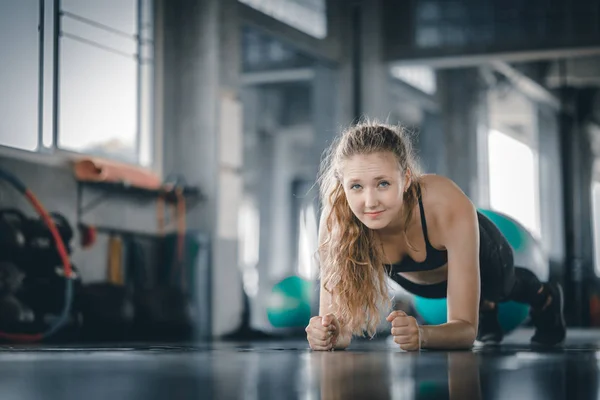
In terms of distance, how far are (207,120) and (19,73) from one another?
5.04 feet

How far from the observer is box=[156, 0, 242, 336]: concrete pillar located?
5.57 meters

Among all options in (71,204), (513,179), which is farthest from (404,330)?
(513,179)

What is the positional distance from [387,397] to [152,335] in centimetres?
380

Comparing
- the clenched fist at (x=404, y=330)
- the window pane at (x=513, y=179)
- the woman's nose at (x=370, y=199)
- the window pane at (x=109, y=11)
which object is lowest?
the clenched fist at (x=404, y=330)

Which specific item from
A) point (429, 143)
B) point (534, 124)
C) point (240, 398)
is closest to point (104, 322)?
point (240, 398)

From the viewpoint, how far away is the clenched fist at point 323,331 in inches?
85.2

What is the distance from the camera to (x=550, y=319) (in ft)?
9.55

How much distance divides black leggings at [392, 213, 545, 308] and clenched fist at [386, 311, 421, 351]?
488 mm

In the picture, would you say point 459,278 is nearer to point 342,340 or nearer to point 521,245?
point 342,340

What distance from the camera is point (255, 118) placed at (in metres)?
10.6

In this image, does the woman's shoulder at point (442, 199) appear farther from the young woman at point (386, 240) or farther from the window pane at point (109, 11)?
the window pane at point (109, 11)

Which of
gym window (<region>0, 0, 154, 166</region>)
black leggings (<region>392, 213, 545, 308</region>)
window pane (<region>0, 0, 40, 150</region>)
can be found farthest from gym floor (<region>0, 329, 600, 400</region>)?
gym window (<region>0, 0, 154, 166</region>)

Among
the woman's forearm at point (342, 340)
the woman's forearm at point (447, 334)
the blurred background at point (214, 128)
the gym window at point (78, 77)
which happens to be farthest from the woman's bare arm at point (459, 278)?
the gym window at point (78, 77)

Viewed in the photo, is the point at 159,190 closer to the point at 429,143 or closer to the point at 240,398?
the point at 240,398
